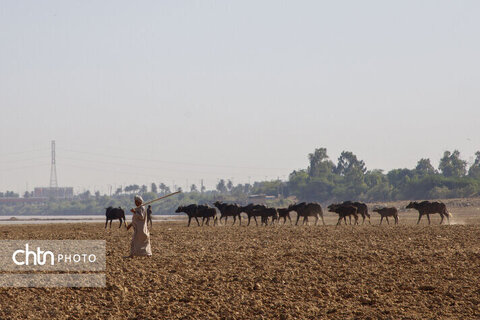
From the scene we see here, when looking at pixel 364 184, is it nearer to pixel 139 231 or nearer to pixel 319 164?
pixel 319 164

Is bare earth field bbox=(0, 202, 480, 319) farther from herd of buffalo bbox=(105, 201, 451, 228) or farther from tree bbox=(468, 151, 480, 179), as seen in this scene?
tree bbox=(468, 151, 480, 179)

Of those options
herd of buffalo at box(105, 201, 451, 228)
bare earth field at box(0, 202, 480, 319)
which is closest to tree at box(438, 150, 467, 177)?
herd of buffalo at box(105, 201, 451, 228)

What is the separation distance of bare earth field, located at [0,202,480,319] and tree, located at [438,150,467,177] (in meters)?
134

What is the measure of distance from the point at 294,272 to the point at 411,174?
149 meters

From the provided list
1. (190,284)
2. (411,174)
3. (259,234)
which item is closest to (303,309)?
(190,284)

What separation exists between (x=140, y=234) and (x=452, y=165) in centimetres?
14206

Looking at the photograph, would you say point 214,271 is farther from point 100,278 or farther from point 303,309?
point 303,309

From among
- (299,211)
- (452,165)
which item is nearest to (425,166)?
(452,165)

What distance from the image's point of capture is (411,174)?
534ft

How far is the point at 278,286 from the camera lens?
648 inches

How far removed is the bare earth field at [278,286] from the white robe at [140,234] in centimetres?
32

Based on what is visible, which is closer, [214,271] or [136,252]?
[214,271]

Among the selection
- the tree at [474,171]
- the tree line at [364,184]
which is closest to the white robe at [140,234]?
the tree line at [364,184]

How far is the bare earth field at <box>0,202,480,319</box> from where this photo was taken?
13812mm
